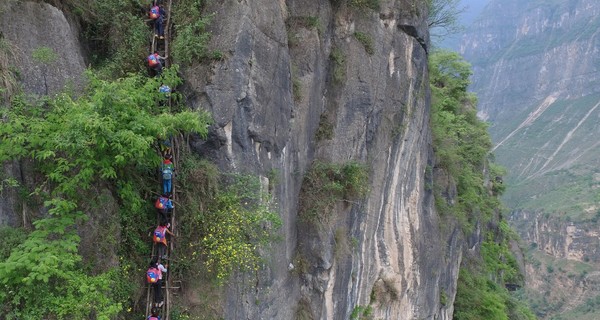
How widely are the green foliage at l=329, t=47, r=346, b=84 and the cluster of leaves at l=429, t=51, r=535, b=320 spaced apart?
8040mm

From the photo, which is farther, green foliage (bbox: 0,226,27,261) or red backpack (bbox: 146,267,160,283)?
red backpack (bbox: 146,267,160,283)

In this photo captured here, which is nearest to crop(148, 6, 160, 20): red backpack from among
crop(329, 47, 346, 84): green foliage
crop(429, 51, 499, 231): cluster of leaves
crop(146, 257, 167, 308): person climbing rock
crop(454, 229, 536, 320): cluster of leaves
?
crop(329, 47, 346, 84): green foliage

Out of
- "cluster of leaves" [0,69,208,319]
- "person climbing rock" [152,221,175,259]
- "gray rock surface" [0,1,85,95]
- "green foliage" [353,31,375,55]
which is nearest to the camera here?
"cluster of leaves" [0,69,208,319]

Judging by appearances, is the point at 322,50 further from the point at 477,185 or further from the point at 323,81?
the point at 477,185

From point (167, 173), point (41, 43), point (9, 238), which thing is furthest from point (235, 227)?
point (41, 43)

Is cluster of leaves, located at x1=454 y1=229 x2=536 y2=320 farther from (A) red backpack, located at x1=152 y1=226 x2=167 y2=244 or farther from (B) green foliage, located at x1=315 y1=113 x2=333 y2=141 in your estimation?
(A) red backpack, located at x1=152 y1=226 x2=167 y2=244

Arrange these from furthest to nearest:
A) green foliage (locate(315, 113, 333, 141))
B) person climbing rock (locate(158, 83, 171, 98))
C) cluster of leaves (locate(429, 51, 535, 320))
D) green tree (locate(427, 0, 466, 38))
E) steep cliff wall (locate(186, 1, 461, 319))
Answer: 1. green tree (locate(427, 0, 466, 38))
2. cluster of leaves (locate(429, 51, 535, 320))
3. green foliage (locate(315, 113, 333, 141))
4. steep cliff wall (locate(186, 1, 461, 319))
5. person climbing rock (locate(158, 83, 171, 98))

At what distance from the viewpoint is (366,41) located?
11852mm

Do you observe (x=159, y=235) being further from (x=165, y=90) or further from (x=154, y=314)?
(x=165, y=90)

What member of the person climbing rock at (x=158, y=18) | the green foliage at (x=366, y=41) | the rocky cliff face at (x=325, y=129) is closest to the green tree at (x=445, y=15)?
the rocky cliff face at (x=325, y=129)

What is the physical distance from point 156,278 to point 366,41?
7791 mm

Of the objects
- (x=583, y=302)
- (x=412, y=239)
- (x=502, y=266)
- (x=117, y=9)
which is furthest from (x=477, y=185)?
(x=583, y=302)

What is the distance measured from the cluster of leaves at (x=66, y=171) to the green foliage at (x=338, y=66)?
5.13 meters

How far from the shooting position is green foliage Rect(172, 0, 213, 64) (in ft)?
27.2
